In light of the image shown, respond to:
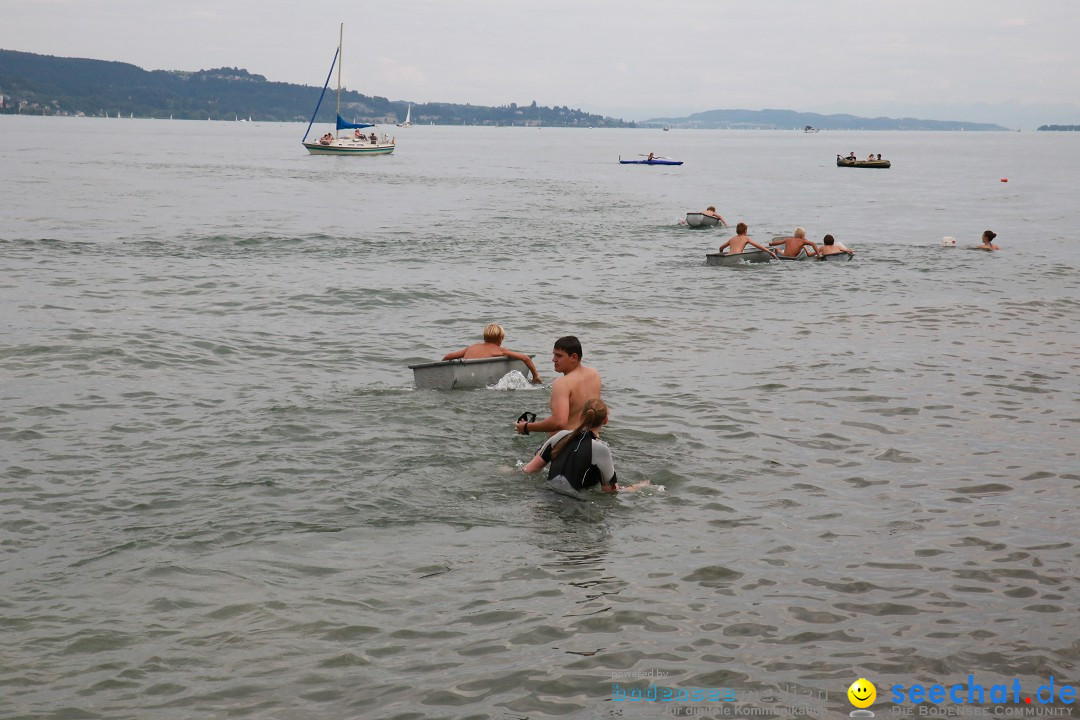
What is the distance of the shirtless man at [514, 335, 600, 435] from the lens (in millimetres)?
11914

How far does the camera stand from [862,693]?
7129 mm

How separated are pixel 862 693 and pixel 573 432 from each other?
15.2 ft

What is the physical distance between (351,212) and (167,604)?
3946cm

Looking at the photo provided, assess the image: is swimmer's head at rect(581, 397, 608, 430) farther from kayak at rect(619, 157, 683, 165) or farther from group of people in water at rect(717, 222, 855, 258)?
kayak at rect(619, 157, 683, 165)

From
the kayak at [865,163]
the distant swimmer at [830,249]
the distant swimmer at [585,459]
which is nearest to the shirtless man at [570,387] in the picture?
the distant swimmer at [585,459]

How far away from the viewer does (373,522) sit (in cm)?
1031

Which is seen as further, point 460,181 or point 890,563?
point 460,181

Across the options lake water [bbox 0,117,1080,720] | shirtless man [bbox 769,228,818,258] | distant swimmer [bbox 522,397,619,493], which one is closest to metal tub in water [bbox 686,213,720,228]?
shirtless man [bbox 769,228,818,258]

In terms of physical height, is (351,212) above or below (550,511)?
above

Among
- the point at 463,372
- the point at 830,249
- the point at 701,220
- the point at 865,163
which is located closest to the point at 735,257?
the point at 830,249

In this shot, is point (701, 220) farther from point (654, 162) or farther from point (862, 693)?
point (654, 162)

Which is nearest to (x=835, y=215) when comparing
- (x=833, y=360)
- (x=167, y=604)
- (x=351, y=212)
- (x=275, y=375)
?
(x=351, y=212)

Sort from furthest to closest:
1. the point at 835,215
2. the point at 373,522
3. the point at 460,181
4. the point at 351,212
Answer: the point at 460,181
the point at 835,215
the point at 351,212
the point at 373,522

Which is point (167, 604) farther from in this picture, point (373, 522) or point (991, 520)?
point (991, 520)
